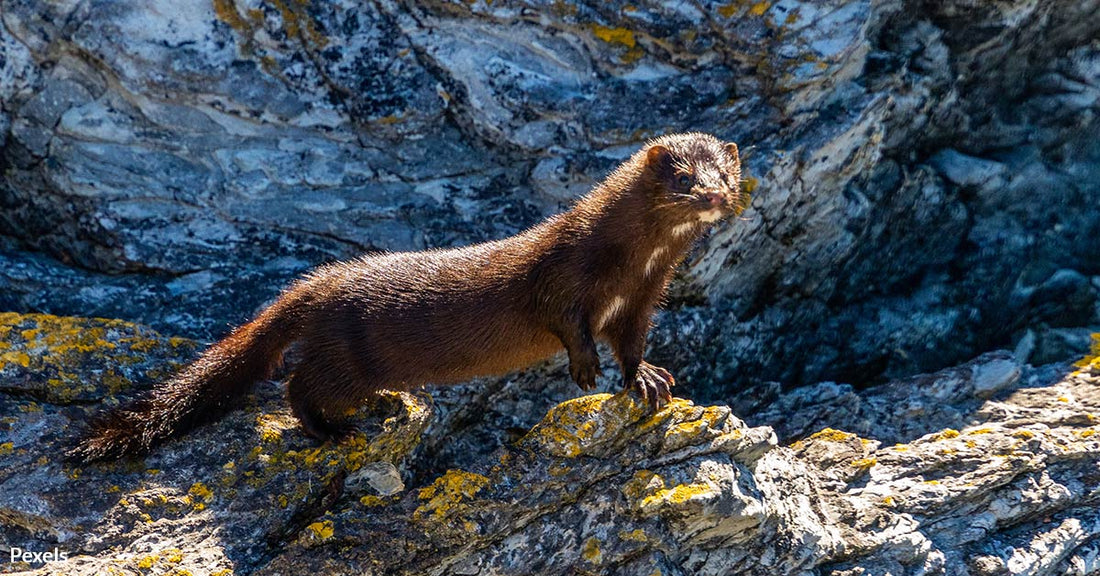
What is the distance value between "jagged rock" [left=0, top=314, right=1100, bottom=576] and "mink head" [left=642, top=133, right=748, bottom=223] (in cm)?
110

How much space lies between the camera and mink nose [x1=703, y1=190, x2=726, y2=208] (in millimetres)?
6273

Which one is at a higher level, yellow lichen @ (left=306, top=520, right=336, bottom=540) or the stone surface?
the stone surface

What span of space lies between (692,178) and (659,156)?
230 millimetres

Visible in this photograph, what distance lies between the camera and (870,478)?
6.32 m

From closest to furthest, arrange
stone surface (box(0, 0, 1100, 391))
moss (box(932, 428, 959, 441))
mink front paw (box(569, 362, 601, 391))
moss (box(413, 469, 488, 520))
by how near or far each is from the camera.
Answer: moss (box(413, 469, 488, 520)) → mink front paw (box(569, 362, 601, 391)) → moss (box(932, 428, 959, 441)) → stone surface (box(0, 0, 1100, 391))

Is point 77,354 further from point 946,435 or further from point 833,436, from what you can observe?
point 946,435

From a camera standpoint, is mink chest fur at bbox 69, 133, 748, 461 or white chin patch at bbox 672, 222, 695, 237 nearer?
mink chest fur at bbox 69, 133, 748, 461

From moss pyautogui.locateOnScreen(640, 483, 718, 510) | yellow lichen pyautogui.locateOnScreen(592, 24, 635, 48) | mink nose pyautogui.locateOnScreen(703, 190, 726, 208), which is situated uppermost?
yellow lichen pyautogui.locateOnScreen(592, 24, 635, 48)

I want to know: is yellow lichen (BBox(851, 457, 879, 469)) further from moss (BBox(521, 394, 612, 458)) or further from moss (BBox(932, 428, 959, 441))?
moss (BBox(521, 394, 612, 458))

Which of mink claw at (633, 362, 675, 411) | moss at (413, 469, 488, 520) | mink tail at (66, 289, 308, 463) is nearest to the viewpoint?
moss at (413, 469, 488, 520)

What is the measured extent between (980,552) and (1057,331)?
7.17 feet

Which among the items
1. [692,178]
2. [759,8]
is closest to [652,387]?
[692,178]

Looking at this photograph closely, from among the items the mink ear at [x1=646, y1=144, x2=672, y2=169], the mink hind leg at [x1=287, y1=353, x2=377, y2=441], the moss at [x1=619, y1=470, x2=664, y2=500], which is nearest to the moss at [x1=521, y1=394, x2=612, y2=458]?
the moss at [x1=619, y1=470, x2=664, y2=500]

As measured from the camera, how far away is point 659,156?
21.3 feet
